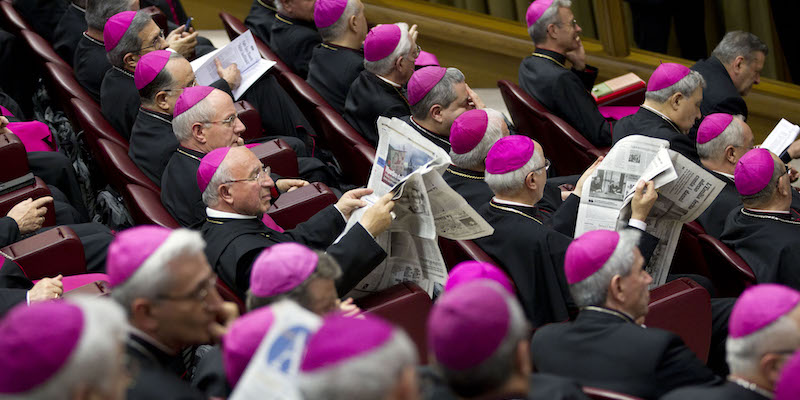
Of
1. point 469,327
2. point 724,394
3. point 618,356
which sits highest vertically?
point 469,327

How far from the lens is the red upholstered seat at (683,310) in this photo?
110 inches

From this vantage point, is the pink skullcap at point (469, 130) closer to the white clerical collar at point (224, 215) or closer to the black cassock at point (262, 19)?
the white clerical collar at point (224, 215)

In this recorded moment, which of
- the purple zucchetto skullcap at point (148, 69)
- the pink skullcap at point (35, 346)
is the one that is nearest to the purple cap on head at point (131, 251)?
the pink skullcap at point (35, 346)

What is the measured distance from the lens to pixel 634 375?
2.23 m

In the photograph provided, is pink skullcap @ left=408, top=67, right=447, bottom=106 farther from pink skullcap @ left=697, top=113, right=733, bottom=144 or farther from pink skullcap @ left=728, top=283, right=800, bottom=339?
pink skullcap @ left=728, top=283, right=800, bottom=339

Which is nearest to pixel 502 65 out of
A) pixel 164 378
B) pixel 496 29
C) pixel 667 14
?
pixel 496 29

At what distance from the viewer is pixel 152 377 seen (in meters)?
1.93

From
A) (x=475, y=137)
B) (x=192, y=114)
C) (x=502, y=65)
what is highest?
(x=192, y=114)

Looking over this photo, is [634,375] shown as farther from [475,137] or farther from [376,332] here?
[475,137]

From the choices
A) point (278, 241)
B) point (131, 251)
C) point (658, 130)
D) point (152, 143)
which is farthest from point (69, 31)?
point (131, 251)

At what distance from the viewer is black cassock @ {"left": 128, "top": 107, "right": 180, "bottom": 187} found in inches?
149

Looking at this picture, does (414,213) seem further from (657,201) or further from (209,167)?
(657,201)

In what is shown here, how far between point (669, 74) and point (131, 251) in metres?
2.78

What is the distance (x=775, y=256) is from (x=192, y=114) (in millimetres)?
2258
